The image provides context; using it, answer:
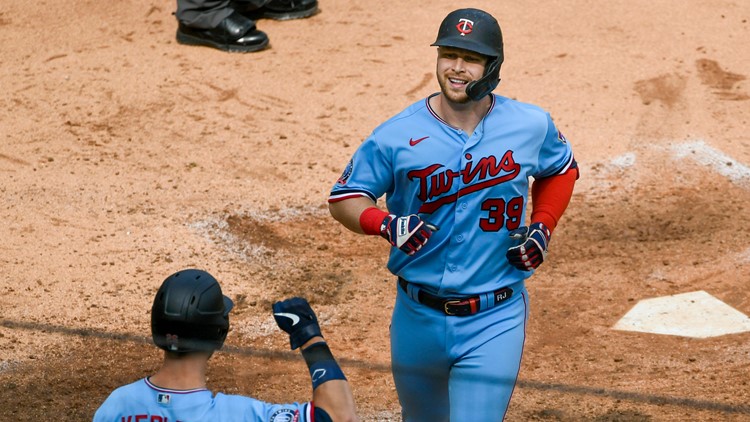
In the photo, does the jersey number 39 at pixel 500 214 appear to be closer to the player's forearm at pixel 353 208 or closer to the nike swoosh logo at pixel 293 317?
the player's forearm at pixel 353 208

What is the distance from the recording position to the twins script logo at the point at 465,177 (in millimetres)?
4375

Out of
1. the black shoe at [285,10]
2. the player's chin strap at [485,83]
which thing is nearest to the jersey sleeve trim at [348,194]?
the player's chin strap at [485,83]

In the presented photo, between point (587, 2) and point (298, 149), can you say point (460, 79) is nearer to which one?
point (298, 149)

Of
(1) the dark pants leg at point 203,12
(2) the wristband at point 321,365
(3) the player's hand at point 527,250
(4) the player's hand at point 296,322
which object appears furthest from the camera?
(1) the dark pants leg at point 203,12

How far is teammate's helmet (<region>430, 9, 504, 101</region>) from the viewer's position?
4.41m

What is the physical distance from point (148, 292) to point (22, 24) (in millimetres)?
4834

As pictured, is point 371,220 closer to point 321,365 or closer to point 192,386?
point 321,365

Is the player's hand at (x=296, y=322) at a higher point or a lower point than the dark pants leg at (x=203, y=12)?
higher

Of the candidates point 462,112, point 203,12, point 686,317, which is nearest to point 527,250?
point 462,112

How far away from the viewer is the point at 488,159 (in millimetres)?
4387

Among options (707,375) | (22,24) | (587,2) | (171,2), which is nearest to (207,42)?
(171,2)

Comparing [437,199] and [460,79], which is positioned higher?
[460,79]

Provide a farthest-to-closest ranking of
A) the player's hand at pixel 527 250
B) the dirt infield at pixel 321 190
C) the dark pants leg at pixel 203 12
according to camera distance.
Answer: the dark pants leg at pixel 203 12, the dirt infield at pixel 321 190, the player's hand at pixel 527 250

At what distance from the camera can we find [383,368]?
6.40 m
